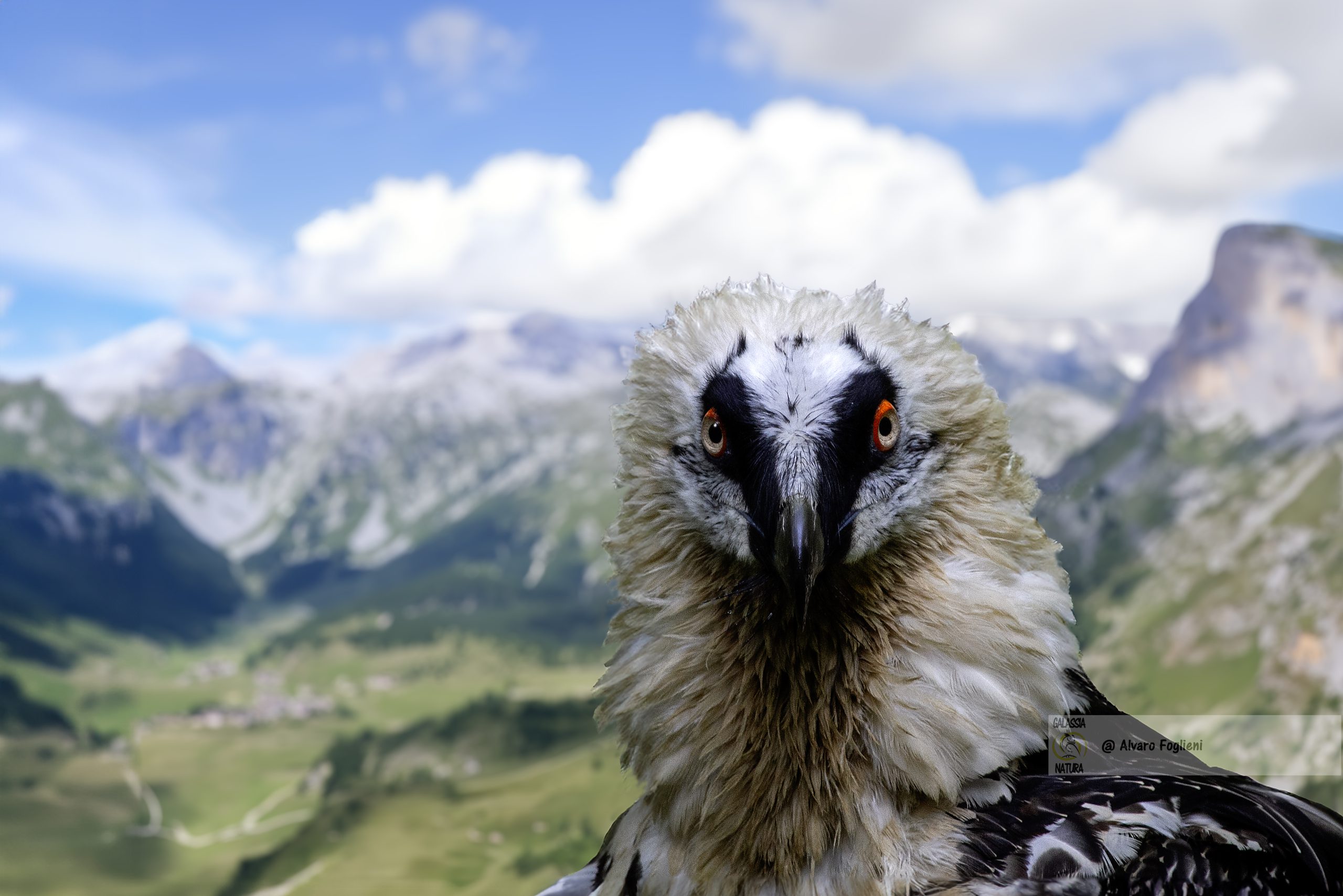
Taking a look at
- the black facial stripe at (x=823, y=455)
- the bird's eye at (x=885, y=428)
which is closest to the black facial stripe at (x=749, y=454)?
the black facial stripe at (x=823, y=455)

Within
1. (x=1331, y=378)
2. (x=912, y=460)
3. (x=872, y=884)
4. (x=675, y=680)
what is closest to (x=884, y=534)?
(x=912, y=460)

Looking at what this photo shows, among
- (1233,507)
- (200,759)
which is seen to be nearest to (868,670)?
(1233,507)

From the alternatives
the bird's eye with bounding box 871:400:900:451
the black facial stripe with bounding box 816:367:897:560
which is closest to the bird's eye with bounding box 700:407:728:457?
the black facial stripe with bounding box 816:367:897:560

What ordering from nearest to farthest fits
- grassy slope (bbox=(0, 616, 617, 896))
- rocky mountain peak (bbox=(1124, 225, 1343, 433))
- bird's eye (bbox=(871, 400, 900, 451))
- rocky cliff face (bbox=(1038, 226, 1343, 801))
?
1. bird's eye (bbox=(871, 400, 900, 451))
2. rocky cliff face (bbox=(1038, 226, 1343, 801))
3. grassy slope (bbox=(0, 616, 617, 896))
4. rocky mountain peak (bbox=(1124, 225, 1343, 433))

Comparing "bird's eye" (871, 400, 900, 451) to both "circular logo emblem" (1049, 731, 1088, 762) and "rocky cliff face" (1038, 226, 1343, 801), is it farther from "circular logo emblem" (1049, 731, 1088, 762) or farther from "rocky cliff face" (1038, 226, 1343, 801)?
"rocky cliff face" (1038, 226, 1343, 801)

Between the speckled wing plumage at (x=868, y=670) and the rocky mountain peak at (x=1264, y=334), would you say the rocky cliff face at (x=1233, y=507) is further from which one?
the speckled wing plumage at (x=868, y=670)

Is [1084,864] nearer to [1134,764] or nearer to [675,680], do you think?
[1134,764]
